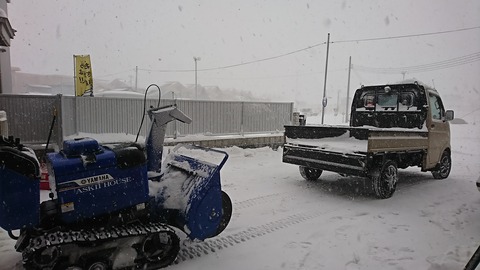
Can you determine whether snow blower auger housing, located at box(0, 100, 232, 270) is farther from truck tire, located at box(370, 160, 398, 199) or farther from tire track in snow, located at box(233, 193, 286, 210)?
truck tire, located at box(370, 160, 398, 199)

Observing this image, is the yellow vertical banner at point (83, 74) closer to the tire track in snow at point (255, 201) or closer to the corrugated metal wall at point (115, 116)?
the corrugated metal wall at point (115, 116)

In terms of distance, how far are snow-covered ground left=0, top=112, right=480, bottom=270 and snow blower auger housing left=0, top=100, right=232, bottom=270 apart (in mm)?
464

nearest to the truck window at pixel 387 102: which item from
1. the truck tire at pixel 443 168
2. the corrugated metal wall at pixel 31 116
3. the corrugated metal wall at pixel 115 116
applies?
the truck tire at pixel 443 168

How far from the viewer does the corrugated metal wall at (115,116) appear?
28.5ft

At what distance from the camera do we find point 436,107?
24.4ft

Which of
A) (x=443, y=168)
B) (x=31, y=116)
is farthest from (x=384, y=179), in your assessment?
(x=31, y=116)

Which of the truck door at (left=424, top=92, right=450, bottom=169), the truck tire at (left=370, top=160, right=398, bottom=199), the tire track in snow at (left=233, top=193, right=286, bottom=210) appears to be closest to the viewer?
the tire track in snow at (left=233, top=193, right=286, bottom=210)

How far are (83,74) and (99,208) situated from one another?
34.2ft

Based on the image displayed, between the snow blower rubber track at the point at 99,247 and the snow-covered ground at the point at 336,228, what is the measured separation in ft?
0.89

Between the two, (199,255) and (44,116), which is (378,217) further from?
(44,116)

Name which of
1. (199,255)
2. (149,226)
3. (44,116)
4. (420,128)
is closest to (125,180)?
(149,226)

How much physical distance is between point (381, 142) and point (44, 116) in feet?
28.5

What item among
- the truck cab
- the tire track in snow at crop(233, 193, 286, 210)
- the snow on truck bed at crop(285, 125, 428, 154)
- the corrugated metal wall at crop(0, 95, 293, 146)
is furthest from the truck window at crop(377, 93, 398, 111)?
the corrugated metal wall at crop(0, 95, 293, 146)

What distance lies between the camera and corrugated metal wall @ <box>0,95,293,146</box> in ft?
28.5
